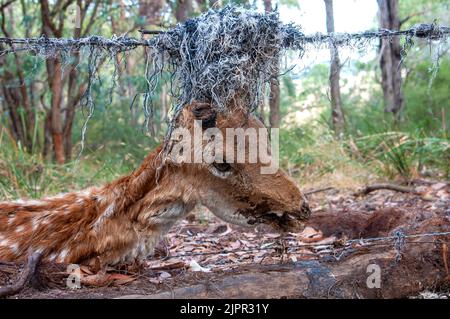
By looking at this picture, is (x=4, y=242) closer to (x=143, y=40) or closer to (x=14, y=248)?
(x=14, y=248)

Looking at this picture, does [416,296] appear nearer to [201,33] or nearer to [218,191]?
[218,191]

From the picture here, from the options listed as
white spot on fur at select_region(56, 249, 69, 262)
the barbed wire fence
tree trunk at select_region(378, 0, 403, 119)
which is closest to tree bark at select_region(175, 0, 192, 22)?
tree trunk at select_region(378, 0, 403, 119)

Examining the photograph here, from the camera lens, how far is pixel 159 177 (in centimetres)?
416

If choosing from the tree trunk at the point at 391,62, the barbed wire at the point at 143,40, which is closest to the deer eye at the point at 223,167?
the barbed wire at the point at 143,40

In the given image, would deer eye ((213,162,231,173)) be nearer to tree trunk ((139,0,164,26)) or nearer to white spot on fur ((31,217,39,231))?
white spot on fur ((31,217,39,231))

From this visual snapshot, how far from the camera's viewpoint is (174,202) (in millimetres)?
4160

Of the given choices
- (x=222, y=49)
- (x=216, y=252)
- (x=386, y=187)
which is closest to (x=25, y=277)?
(x=216, y=252)

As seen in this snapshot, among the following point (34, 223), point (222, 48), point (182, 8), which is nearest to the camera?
point (222, 48)

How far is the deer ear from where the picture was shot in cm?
405

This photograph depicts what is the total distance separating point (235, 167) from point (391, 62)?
809 cm

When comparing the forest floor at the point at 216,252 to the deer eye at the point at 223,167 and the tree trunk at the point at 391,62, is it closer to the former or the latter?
the deer eye at the point at 223,167

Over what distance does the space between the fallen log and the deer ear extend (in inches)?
37.7

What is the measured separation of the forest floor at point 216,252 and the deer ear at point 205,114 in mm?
928
